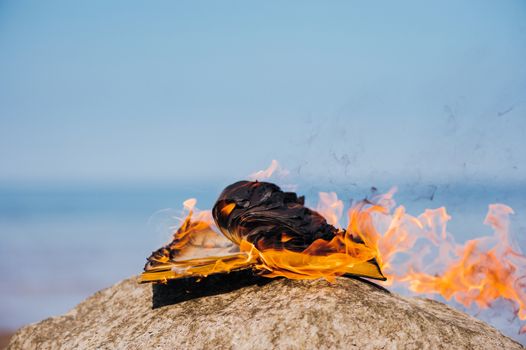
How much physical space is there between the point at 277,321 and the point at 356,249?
3.66 feet

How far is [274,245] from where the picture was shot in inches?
172

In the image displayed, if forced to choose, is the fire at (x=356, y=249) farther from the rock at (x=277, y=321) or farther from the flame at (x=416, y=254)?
the rock at (x=277, y=321)

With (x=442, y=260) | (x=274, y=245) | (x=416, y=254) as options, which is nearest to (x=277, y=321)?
(x=274, y=245)

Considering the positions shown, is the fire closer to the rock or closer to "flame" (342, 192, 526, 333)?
"flame" (342, 192, 526, 333)

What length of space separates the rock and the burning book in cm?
15

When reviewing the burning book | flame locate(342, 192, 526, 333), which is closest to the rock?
the burning book

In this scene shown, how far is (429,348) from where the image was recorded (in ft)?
12.0

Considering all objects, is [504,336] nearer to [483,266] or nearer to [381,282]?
[483,266]

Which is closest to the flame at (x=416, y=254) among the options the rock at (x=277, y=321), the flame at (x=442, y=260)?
the flame at (x=442, y=260)

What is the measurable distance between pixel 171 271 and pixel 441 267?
93.8 inches

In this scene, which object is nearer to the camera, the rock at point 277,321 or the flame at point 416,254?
the rock at point 277,321

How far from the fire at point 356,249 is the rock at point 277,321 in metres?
0.20

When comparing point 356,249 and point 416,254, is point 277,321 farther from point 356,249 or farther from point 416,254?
point 416,254

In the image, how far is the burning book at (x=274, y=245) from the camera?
426cm
